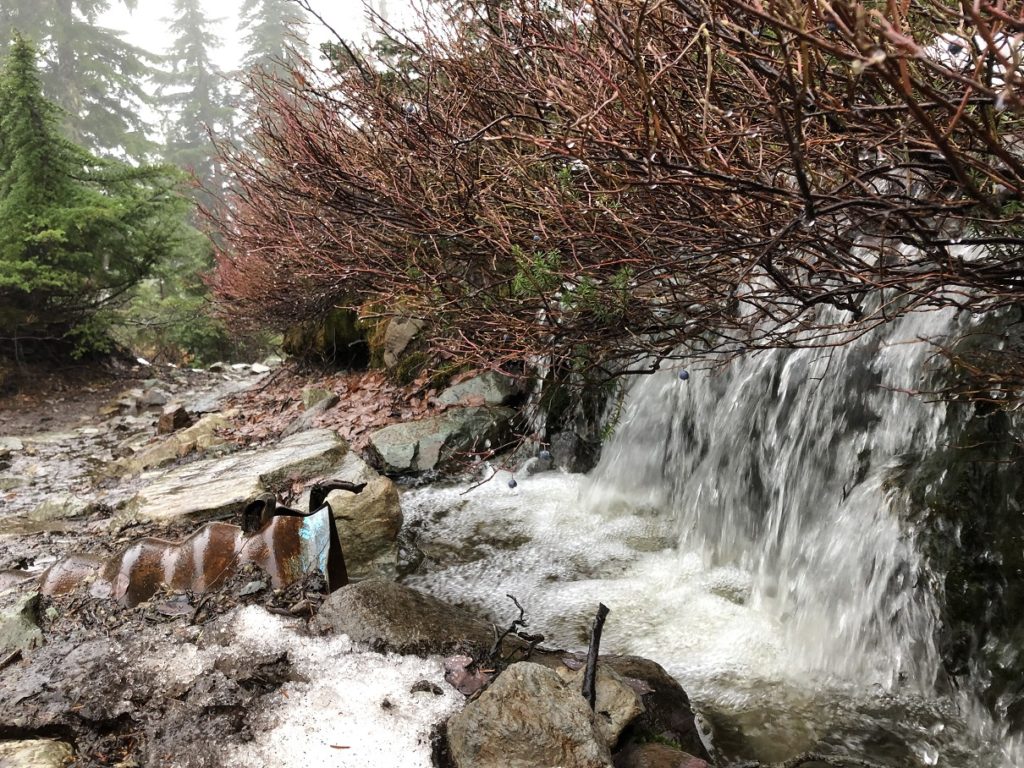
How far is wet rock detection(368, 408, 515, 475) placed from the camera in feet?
18.2

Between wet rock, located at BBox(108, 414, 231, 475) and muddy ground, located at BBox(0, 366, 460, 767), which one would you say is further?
wet rock, located at BBox(108, 414, 231, 475)

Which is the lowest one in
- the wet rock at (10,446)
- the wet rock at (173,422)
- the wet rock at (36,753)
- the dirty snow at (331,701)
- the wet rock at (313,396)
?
the wet rock at (10,446)

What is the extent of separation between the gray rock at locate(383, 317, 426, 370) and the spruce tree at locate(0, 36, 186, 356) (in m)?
6.15

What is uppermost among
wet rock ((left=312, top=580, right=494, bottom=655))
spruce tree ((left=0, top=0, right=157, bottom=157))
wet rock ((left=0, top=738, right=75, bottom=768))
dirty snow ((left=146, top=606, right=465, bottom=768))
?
spruce tree ((left=0, top=0, right=157, bottom=157))

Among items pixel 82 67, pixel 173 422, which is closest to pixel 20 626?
pixel 173 422

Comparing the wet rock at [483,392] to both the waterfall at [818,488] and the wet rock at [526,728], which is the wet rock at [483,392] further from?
the wet rock at [526,728]

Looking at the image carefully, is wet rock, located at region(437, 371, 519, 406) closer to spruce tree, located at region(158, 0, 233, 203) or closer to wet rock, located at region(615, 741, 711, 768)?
wet rock, located at region(615, 741, 711, 768)

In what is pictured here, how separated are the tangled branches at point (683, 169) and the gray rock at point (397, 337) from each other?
149cm

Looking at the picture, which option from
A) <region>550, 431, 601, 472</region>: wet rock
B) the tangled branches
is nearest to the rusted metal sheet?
the tangled branches

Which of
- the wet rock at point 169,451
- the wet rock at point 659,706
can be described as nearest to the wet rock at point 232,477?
the wet rock at point 169,451

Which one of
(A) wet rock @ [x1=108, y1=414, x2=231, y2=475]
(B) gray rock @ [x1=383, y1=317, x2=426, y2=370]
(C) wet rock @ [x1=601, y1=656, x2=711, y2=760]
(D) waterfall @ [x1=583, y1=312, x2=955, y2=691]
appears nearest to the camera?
(C) wet rock @ [x1=601, y1=656, x2=711, y2=760]

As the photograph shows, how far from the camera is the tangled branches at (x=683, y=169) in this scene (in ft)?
4.84

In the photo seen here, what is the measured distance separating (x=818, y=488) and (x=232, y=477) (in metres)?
3.95

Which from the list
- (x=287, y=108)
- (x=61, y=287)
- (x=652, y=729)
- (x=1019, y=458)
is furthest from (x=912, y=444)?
(x=61, y=287)
